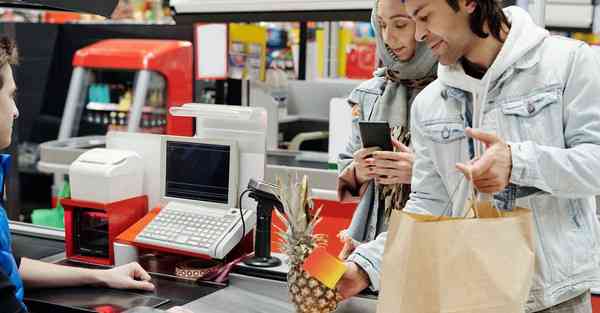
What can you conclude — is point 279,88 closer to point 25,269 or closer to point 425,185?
point 25,269

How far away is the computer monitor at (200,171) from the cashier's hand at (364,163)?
472mm

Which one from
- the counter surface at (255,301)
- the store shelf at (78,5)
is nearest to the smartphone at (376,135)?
the counter surface at (255,301)

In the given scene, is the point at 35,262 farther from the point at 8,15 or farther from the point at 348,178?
the point at 8,15

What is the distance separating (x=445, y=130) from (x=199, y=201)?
1106mm

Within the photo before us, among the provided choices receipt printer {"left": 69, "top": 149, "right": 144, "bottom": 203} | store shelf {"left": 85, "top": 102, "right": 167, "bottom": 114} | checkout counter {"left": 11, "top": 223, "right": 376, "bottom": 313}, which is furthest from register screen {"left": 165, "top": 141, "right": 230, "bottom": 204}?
store shelf {"left": 85, "top": 102, "right": 167, "bottom": 114}

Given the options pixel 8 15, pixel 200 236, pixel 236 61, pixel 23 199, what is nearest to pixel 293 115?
pixel 236 61

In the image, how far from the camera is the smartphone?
2.06m

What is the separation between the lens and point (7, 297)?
69.7 inches

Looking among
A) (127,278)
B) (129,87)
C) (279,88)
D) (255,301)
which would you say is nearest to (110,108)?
(129,87)

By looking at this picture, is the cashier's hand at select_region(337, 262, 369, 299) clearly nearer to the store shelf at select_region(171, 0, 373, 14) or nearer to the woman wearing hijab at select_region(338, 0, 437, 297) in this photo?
the woman wearing hijab at select_region(338, 0, 437, 297)

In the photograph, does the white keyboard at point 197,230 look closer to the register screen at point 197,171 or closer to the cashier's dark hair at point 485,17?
the register screen at point 197,171

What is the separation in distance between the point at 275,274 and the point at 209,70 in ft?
11.4

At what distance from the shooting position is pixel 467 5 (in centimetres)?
157

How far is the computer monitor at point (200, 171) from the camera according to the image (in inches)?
95.7
